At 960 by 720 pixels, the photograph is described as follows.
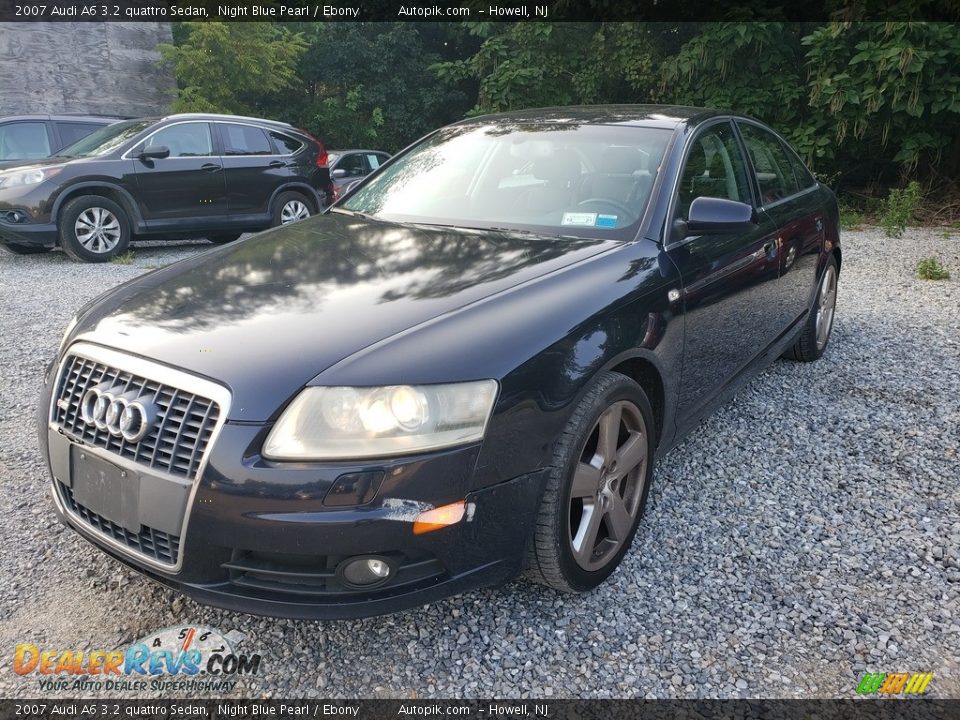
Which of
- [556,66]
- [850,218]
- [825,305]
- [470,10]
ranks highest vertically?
[470,10]

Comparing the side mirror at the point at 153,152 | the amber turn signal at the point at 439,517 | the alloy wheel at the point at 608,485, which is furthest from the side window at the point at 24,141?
the amber turn signal at the point at 439,517

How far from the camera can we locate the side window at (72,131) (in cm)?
1006

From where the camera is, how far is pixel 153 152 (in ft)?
27.7

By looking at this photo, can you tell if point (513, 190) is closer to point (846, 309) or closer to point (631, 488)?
point (631, 488)

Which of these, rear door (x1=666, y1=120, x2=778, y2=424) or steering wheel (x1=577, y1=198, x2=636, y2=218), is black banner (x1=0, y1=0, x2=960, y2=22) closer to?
rear door (x1=666, y1=120, x2=778, y2=424)

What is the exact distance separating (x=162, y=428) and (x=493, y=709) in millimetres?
1161

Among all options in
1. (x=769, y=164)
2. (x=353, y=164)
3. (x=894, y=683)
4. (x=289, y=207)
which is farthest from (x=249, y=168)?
(x=894, y=683)

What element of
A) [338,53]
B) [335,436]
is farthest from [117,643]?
[338,53]

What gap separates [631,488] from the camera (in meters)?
2.60

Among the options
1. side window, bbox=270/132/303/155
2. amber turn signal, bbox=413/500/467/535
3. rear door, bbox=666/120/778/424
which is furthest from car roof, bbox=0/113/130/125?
amber turn signal, bbox=413/500/467/535

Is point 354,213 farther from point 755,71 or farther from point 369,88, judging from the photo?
point 369,88

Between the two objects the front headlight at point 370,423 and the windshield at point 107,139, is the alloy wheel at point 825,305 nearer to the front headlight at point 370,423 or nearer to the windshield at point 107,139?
the front headlight at point 370,423

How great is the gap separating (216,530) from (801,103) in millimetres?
13035

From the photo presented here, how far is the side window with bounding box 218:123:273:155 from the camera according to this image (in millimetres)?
9305
